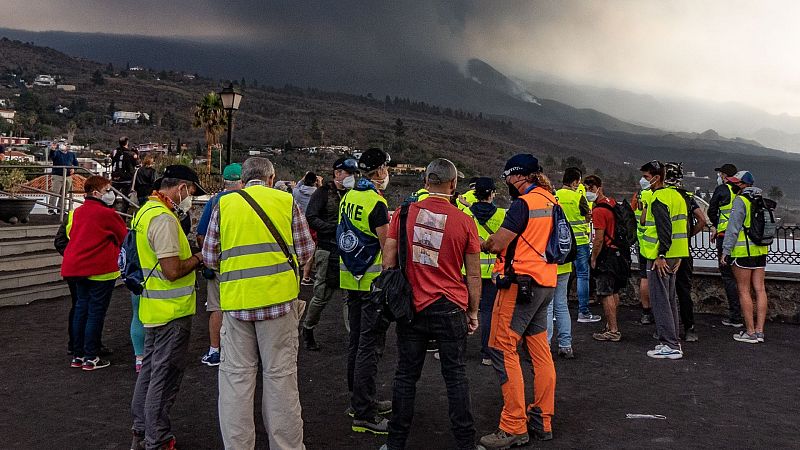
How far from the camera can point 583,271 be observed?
7621 mm

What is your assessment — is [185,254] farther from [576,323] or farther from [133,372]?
[576,323]

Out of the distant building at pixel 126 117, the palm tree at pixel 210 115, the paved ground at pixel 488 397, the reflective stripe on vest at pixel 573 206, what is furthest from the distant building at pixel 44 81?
the reflective stripe on vest at pixel 573 206

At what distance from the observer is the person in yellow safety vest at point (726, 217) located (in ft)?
24.9

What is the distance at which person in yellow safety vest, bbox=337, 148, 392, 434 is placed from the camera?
4262 millimetres

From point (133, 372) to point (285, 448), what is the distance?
2920mm

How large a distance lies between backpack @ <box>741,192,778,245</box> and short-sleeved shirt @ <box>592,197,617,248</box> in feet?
4.87

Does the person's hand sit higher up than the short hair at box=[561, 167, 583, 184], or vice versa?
the short hair at box=[561, 167, 583, 184]

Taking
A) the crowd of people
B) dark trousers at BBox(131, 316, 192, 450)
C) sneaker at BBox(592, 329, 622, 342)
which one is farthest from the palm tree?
dark trousers at BBox(131, 316, 192, 450)

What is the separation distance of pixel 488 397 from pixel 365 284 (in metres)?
1.48

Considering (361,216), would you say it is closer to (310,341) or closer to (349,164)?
(349,164)

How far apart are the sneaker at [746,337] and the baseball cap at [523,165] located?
4283 millimetres

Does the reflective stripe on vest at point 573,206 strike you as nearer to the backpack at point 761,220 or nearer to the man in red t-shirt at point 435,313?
the backpack at point 761,220

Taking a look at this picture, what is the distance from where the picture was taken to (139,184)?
1344 cm

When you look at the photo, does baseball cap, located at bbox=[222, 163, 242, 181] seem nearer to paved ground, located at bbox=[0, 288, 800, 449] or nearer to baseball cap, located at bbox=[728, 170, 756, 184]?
A: paved ground, located at bbox=[0, 288, 800, 449]
